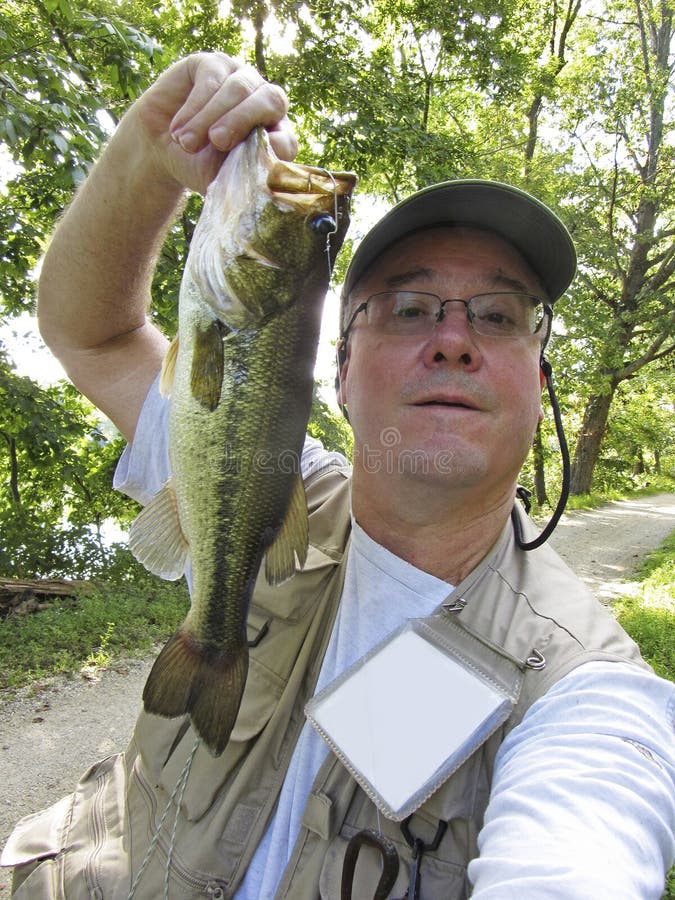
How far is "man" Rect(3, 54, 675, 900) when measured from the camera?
1273mm

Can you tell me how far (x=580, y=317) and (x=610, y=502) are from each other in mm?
7251

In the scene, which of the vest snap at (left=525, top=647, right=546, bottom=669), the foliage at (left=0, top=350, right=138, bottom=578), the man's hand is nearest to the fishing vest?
the vest snap at (left=525, top=647, right=546, bottom=669)

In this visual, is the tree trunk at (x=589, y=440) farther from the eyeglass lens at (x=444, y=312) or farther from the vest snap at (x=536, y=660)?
the vest snap at (x=536, y=660)

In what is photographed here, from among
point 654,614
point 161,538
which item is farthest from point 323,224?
point 654,614

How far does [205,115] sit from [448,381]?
0.97 metres

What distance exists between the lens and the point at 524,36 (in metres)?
13.4

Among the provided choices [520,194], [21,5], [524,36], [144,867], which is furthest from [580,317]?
[144,867]

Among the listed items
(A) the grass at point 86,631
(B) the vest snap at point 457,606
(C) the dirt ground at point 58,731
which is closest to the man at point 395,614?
(B) the vest snap at point 457,606

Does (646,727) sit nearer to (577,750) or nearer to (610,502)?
(577,750)

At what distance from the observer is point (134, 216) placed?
1.95 metres

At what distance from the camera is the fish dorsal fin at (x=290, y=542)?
1.56m

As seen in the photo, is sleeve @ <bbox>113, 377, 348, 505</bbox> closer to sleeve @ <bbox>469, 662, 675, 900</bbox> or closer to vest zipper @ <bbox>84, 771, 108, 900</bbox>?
vest zipper @ <bbox>84, 771, 108, 900</bbox>

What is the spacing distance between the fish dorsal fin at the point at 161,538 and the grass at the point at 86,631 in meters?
3.98

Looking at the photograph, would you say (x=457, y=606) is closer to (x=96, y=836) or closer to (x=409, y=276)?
(x=409, y=276)
